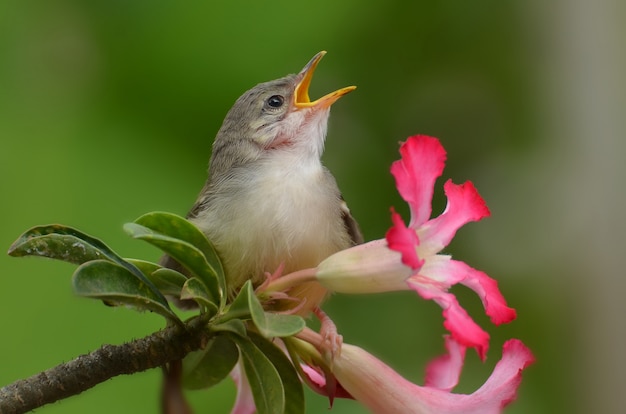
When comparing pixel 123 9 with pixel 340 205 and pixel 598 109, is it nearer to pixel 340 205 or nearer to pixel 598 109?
pixel 340 205

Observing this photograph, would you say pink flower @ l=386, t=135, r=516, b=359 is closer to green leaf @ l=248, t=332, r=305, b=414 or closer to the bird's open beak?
green leaf @ l=248, t=332, r=305, b=414

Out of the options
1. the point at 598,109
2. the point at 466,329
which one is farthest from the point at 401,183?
the point at 598,109

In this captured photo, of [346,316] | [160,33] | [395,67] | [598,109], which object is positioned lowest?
[346,316]

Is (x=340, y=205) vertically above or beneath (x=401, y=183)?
beneath

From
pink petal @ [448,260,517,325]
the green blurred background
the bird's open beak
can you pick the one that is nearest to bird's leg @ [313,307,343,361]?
pink petal @ [448,260,517,325]

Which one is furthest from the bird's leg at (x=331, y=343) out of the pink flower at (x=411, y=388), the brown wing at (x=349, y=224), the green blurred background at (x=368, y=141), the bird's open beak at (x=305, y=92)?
the green blurred background at (x=368, y=141)
